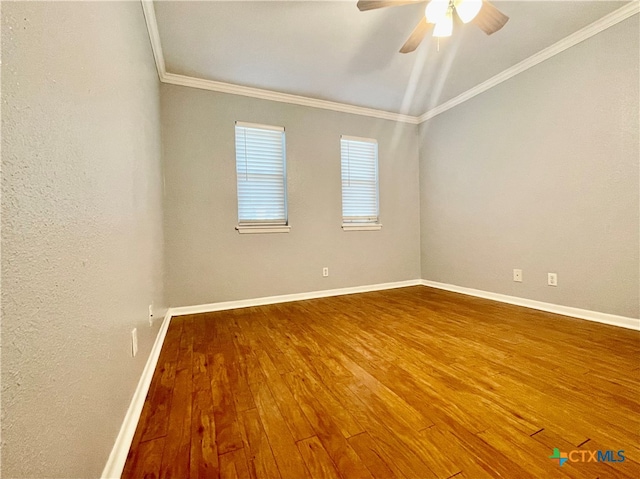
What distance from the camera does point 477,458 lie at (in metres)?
1.01

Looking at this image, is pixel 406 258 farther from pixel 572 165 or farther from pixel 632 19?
pixel 632 19

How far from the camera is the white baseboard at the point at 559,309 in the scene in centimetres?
226

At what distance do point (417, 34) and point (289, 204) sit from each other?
2.13m

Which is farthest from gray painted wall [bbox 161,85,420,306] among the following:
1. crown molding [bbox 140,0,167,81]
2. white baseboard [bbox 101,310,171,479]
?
→ white baseboard [bbox 101,310,171,479]

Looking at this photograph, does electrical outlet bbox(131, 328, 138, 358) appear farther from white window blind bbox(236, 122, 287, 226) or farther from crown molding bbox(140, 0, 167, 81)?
crown molding bbox(140, 0, 167, 81)

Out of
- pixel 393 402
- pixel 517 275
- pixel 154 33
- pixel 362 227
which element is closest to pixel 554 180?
pixel 517 275

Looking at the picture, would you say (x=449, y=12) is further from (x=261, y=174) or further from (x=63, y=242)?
(x=63, y=242)

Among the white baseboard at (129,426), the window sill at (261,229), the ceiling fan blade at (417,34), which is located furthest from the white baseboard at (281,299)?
the ceiling fan blade at (417,34)

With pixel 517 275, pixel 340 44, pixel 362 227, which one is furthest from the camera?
pixel 362 227

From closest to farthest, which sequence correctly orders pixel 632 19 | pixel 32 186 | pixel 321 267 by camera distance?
pixel 32 186, pixel 632 19, pixel 321 267

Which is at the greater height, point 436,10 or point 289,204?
point 436,10

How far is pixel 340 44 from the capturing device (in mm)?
2512

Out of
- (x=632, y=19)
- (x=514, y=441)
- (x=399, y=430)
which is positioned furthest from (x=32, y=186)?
(x=632, y=19)

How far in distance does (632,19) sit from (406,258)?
3.18 meters
